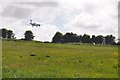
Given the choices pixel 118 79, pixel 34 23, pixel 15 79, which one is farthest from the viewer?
pixel 34 23

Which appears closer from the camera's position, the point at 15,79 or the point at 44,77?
the point at 15,79

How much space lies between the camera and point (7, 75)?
3033 centimetres

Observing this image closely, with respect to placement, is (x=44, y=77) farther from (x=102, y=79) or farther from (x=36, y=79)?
(x=102, y=79)

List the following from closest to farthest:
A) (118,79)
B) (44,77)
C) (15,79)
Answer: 1. (15,79)
2. (44,77)
3. (118,79)

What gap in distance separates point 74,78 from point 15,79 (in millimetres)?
5467

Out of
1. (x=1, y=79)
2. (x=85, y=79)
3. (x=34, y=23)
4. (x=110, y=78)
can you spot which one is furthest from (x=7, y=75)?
(x=34, y=23)

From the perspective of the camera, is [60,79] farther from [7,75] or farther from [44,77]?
[7,75]

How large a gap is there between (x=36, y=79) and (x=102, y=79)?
5904mm

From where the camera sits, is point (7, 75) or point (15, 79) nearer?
point (15, 79)

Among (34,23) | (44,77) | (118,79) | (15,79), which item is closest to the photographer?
(15,79)

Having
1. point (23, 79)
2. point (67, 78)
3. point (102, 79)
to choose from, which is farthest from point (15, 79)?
point (102, 79)

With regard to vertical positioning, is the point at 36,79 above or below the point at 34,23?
below

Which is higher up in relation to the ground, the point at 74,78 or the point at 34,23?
the point at 34,23

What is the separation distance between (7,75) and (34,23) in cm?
9346
